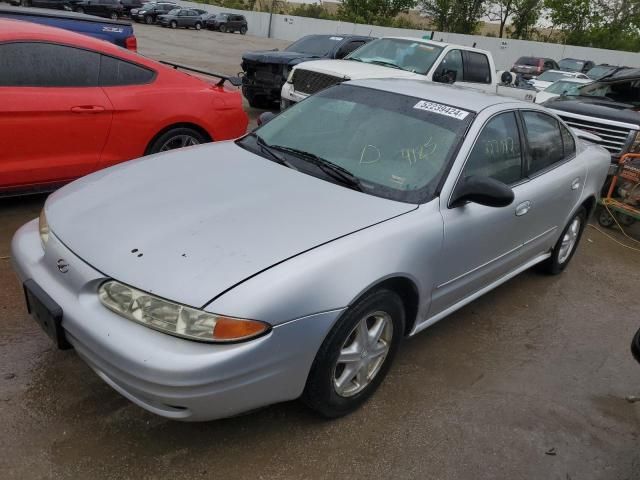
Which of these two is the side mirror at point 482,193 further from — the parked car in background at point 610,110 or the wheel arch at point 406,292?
the parked car in background at point 610,110

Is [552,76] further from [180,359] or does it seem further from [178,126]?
[180,359]

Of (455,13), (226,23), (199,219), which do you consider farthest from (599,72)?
(455,13)

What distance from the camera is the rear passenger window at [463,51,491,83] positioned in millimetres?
9367

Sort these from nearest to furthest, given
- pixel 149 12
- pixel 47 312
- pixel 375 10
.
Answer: pixel 47 312 < pixel 149 12 < pixel 375 10

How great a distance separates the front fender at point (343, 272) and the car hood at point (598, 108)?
20.2ft

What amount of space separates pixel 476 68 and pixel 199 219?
8228 millimetres

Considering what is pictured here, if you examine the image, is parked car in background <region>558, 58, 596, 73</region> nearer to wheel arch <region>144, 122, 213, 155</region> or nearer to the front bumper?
wheel arch <region>144, 122, 213, 155</region>

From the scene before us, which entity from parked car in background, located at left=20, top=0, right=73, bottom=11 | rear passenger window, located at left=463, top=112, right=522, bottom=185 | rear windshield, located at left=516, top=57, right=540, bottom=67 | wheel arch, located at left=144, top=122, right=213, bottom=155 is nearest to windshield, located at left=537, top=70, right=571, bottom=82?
rear windshield, located at left=516, top=57, right=540, bottom=67

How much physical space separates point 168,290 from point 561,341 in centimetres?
290

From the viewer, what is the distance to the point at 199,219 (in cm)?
256

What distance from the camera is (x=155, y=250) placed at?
2342 millimetres

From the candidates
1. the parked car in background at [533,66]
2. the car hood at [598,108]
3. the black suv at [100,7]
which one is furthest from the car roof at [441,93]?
the black suv at [100,7]

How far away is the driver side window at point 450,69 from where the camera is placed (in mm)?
8711

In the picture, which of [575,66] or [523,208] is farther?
[575,66]
